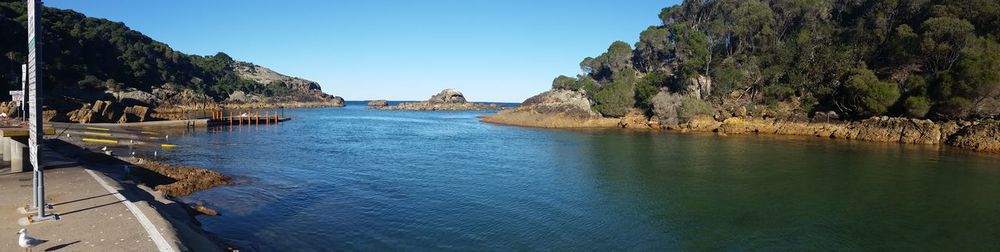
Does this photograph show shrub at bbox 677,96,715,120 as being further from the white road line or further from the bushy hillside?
the bushy hillside

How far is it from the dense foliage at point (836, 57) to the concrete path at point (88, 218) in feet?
179

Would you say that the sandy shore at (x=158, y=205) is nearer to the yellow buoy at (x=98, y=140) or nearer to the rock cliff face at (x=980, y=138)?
the yellow buoy at (x=98, y=140)

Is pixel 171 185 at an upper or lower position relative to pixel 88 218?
lower

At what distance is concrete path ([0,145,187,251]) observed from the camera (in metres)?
9.27

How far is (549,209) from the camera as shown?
19.2m

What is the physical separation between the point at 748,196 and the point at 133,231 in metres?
21.1

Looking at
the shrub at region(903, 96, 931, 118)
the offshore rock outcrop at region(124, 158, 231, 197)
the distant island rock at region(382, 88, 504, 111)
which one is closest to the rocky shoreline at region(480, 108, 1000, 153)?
the shrub at region(903, 96, 931, 118)

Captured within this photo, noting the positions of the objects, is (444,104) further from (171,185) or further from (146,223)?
(146,223)

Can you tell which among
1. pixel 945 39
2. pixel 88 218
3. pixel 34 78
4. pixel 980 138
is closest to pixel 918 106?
pixel 980 138

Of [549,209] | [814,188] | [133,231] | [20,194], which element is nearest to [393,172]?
[549,209]

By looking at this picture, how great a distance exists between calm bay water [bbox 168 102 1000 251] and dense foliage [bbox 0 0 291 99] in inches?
2012

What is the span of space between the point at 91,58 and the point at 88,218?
328ft

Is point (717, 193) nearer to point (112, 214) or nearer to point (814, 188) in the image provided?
point (814, 188)

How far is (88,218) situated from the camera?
10.9 meters
